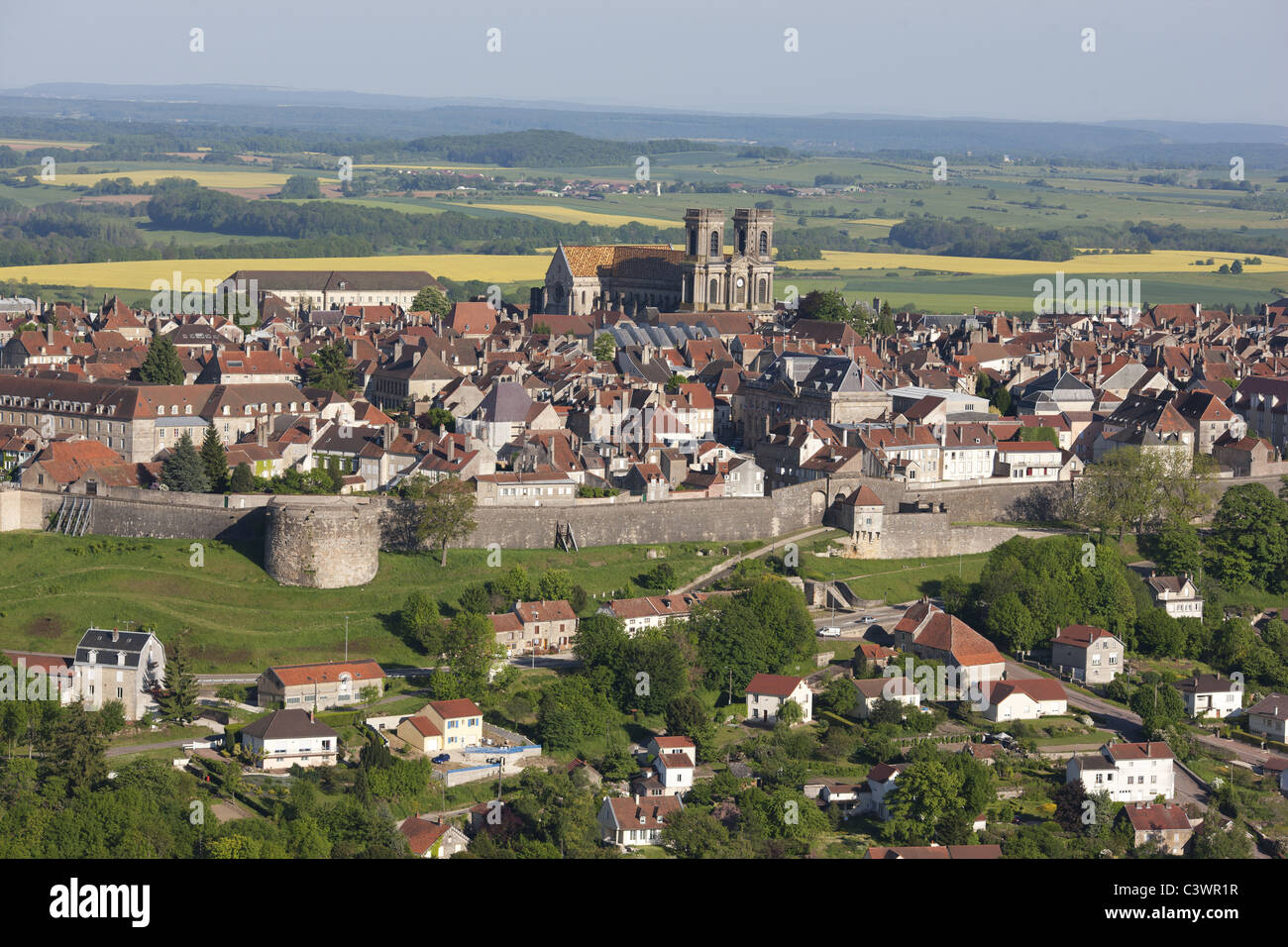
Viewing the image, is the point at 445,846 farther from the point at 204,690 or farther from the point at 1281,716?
the point at 1281,716

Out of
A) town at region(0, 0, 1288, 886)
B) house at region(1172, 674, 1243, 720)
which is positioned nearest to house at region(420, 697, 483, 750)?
town at region(0, 0, 1288, 886)

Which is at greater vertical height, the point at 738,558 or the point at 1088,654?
the point at 738,558

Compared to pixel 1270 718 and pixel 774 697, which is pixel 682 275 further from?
→ pixel 774 697

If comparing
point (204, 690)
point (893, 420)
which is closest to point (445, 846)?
point (204, 690)

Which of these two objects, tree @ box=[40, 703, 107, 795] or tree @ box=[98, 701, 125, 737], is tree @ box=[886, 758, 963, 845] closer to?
tree @ box=[40, 703, 107, 795]

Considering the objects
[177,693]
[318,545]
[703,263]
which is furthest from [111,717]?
[703,263]

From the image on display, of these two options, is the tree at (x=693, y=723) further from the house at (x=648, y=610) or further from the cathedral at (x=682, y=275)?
the cathedral at (x=682, y=275)
